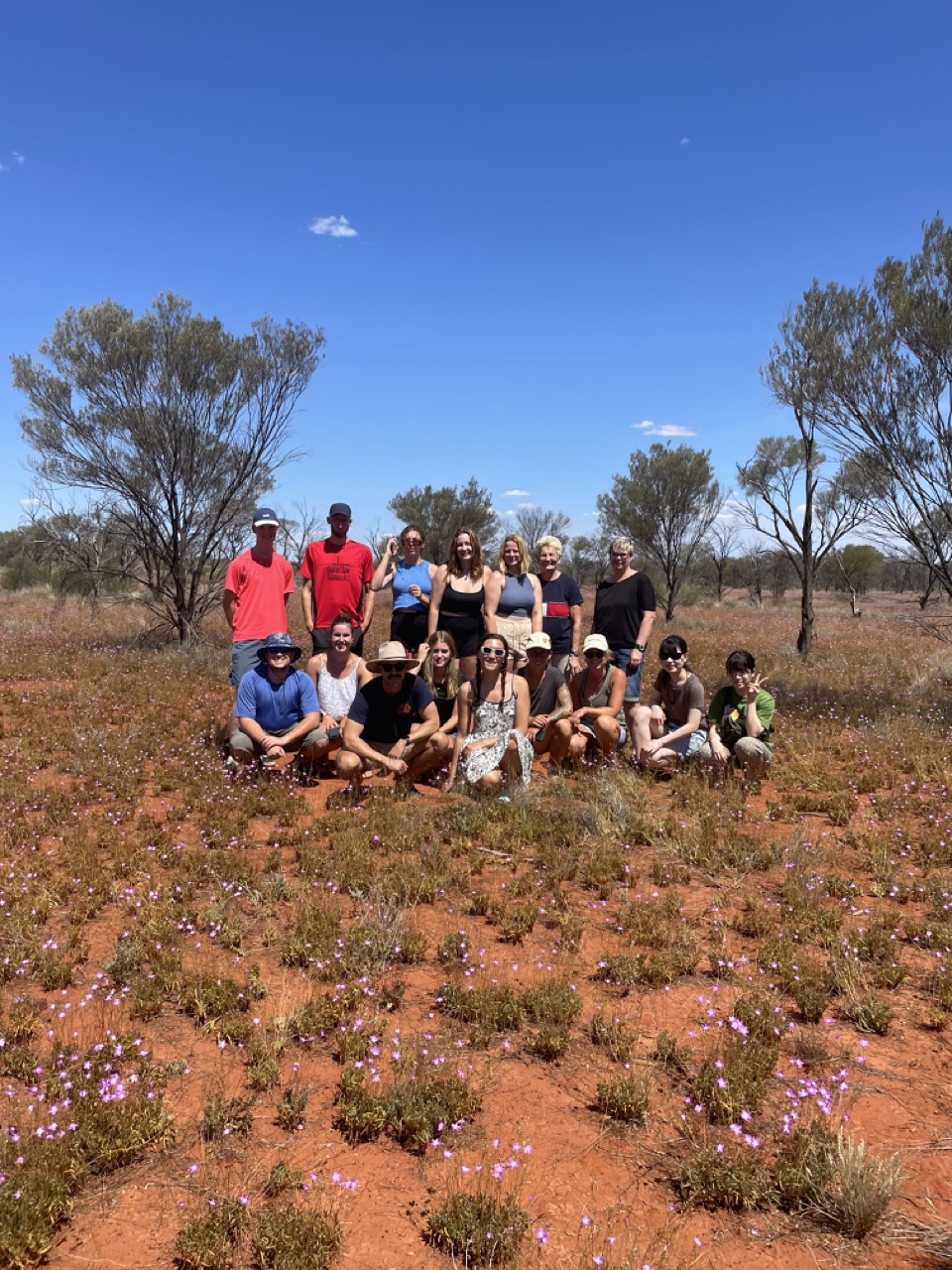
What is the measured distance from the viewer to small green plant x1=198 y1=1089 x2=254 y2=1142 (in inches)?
103

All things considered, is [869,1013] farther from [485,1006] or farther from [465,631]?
[465,631]

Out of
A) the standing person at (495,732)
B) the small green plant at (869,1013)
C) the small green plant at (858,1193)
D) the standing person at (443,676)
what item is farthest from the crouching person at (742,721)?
the small green plant at (858,1193)

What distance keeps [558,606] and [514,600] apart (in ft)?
1.90

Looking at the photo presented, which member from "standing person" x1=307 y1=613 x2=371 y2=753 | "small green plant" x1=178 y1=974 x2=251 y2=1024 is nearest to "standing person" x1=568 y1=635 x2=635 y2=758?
"standing person" x1=307 y1=613 x2=371 y2=753

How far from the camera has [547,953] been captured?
3.86 metres

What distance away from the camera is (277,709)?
646cm

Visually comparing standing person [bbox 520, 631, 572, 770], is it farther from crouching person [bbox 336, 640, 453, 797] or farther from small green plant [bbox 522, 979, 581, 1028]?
small green plant [bbox 522, 979, 581, 1028]

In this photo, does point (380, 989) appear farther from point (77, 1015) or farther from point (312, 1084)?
point (77, 1015)

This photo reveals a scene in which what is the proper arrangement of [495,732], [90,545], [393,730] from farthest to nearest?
[90,545] < [393,730] < [495,732]

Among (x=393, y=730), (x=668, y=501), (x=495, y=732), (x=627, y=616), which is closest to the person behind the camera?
(x=495, y=732)

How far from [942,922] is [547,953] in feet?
7.50

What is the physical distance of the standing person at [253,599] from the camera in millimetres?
6895

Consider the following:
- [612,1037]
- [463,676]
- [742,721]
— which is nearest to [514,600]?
[463,676]

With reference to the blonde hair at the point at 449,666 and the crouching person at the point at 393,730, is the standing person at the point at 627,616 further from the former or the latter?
the crouching person at the point at 393,730
